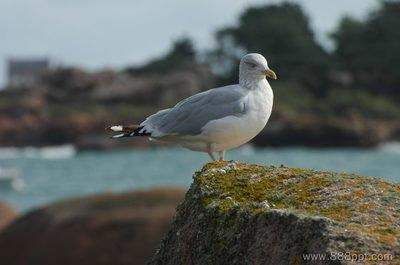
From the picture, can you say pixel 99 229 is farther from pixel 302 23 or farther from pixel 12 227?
pixel 302 23

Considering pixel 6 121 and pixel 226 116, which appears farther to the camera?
pixel 6 121

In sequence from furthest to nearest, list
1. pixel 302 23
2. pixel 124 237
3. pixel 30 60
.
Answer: pixel 30 60, pixel 302 23, pixel 124 237

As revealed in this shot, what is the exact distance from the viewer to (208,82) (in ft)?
341

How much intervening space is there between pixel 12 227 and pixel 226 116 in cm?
887

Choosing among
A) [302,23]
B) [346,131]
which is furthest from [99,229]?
[302,23]

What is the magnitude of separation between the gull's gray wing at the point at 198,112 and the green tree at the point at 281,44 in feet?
297

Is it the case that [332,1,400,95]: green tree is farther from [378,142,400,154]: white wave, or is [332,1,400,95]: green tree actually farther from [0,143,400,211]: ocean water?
[0,143,400,211]: ocean water

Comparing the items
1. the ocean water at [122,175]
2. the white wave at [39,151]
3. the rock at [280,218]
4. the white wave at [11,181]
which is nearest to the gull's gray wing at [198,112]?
the rock at [280,218]

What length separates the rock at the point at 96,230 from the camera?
51.9 ft

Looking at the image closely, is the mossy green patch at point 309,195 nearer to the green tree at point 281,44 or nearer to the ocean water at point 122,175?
the ocean water at point 122,175

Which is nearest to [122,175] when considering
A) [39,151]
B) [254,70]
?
[254,70]

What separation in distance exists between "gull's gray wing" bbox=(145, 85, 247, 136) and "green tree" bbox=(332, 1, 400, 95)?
96951 mm

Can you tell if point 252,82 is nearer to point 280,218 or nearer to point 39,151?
point 280,218

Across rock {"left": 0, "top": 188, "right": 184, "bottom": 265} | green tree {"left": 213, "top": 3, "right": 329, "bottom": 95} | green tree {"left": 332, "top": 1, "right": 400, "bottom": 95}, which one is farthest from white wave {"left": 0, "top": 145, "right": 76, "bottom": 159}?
rock {"left": 0, "top": 188, "right": 184, "bottom": 265}
